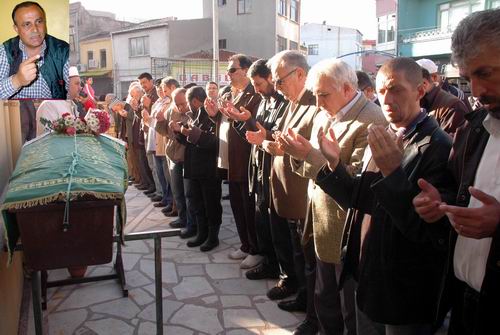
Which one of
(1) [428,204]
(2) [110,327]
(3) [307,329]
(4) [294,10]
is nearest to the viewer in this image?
(1) [428,204]

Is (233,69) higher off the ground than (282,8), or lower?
lower

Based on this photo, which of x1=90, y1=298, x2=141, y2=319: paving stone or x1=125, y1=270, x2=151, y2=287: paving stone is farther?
x1=125, y1=270, x2=151, y2=287: paving stone

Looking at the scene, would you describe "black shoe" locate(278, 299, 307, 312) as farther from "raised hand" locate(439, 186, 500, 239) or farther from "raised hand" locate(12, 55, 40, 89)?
"raised hand" locate(12, 55, 40, 89)

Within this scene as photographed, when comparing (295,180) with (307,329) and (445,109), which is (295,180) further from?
(445,109)

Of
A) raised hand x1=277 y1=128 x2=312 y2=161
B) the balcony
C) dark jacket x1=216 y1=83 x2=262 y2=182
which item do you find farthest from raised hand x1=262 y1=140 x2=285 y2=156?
the balcony

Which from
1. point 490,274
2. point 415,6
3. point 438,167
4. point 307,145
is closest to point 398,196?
point 438,167

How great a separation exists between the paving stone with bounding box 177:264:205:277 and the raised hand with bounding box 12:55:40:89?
297 centimetres

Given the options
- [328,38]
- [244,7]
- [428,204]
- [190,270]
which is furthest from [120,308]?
[328,38]

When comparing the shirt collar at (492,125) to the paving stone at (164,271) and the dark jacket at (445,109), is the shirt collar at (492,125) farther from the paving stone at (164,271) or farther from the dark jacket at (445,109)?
the paving stone at (164,271)

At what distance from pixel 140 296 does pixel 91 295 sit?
50 cm

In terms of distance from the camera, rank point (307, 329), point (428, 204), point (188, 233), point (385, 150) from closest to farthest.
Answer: point (428, 204) < point (385, 150) < point (307, 329) < point (188, 233)

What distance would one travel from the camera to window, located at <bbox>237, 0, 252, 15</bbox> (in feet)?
106

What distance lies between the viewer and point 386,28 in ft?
102

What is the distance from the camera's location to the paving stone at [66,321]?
3668mm
